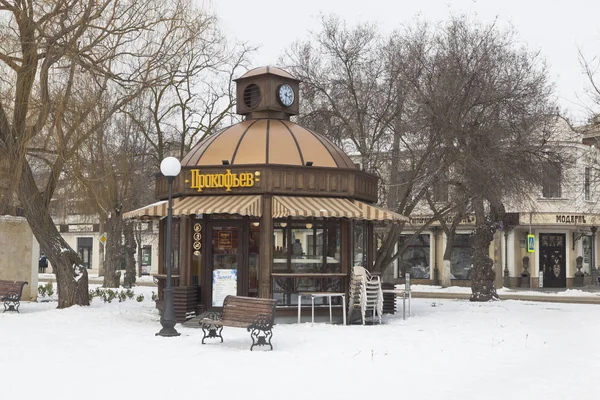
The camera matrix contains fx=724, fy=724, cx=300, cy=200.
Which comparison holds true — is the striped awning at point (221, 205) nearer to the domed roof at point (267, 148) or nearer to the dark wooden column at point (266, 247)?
the dark wooden column at point (266, 247)

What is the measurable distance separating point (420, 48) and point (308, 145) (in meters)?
6.25

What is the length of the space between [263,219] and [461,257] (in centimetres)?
2710

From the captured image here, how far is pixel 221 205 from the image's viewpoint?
58.6 feet

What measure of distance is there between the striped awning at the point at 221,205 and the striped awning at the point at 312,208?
522 millimetres

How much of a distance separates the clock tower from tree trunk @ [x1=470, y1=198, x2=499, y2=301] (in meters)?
7.94

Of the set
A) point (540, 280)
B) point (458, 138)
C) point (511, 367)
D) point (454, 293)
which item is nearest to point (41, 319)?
point (511, 367)

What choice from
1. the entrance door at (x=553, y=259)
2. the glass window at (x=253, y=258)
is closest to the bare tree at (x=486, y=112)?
the glass window at (x=253, y=258)

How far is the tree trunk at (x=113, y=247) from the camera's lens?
30641mm

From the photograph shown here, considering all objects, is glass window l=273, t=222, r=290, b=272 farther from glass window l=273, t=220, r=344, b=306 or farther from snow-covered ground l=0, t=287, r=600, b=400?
snow-covered ground l=0, t=287, r=600, b=400

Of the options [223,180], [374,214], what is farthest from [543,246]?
[223,180]

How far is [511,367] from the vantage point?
471 inches

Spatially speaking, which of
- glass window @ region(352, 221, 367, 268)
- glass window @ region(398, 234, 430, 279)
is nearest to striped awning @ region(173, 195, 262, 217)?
glass window @ region(352, 221, 367, 268)

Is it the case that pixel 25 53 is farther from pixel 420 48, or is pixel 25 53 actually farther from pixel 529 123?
pixel 529 123

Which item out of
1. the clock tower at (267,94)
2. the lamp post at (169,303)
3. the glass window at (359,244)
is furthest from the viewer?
the clock tower at (267,94)
